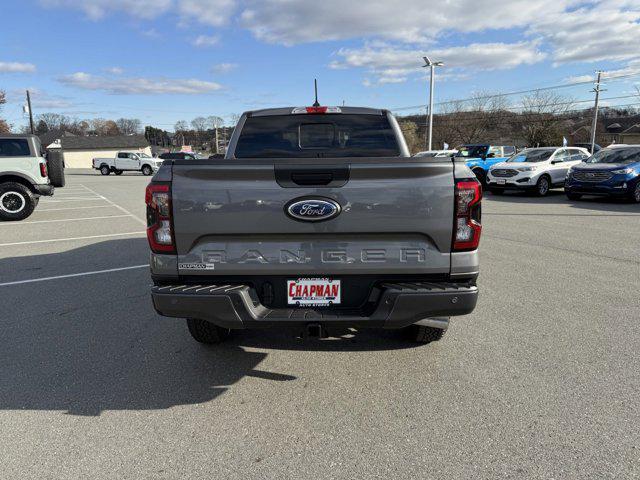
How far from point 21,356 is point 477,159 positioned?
20813mm

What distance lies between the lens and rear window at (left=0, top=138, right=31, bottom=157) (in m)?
11.6

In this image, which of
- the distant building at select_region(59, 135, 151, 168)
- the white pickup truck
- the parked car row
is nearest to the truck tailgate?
the parked car row

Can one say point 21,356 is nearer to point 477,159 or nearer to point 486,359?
point 486,359

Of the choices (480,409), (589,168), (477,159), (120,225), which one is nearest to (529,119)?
(477,159)

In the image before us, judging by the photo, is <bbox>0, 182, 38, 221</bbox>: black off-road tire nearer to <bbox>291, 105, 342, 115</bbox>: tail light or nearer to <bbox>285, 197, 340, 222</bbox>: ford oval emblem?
<bbox>291, 105, 342, 115</bbox>: tail light

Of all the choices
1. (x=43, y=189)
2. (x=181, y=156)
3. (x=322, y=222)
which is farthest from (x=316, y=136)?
(x=43, y=189)

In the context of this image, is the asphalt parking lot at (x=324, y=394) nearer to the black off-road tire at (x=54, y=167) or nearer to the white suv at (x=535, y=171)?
the black off-road tire at (x=54, y=167)

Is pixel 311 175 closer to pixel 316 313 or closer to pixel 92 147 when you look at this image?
pixel 316 313

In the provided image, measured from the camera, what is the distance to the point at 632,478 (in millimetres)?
2326

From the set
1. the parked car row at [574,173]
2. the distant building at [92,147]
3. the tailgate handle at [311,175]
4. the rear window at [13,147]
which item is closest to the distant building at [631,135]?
the parked car row at [574,173]

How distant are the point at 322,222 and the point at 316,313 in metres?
0.59

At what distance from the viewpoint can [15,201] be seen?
11.8 meters

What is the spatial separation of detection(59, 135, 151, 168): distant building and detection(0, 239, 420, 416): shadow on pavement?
8341 centimetres

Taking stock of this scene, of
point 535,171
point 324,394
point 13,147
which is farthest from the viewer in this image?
Answer: point 535,171
